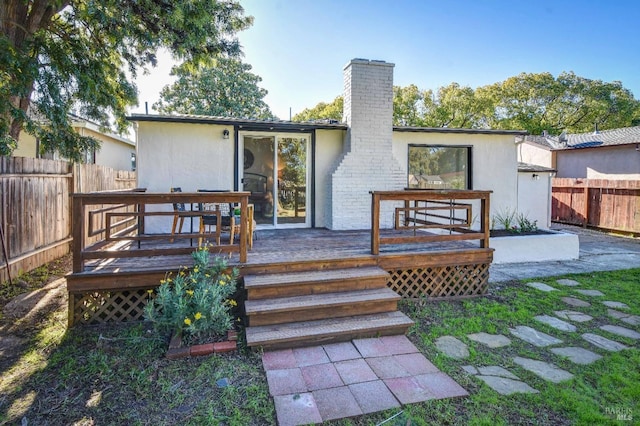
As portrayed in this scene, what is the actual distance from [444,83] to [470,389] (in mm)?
23559

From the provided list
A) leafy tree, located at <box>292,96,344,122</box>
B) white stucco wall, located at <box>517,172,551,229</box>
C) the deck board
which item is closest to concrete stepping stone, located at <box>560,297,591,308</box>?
the deck board

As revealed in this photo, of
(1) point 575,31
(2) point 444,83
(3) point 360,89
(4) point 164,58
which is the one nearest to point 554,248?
(3) point 360,89

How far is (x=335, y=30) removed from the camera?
10578 mm

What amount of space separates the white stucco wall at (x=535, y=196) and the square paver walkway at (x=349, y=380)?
8.33 m

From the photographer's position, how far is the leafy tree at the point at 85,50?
521cm

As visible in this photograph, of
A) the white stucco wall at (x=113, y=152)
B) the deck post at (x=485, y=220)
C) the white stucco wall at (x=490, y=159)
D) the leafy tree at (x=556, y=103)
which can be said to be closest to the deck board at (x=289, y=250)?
the deck post at (x=485, y=220)

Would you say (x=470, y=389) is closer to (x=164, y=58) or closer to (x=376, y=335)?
(x=376, y=335)

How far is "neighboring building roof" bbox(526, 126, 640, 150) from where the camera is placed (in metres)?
14.3

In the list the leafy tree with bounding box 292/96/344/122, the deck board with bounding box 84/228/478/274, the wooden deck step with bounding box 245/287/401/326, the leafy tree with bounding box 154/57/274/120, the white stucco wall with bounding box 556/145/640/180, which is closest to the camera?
the wooden deck step with bounding box 245/287/401/326

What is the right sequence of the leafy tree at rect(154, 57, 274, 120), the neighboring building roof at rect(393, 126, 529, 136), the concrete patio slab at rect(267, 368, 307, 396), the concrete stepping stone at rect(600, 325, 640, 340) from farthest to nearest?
1. the leafy tree at rect(154, 57, 274, 120)
2. the neighboring building roof at rect(393, 126, 529, 136)
3. the concrete stepping stone at rect(600, 325, 640, 340)
4. the concrete patio slab at rect(267, 368, 307, 396)

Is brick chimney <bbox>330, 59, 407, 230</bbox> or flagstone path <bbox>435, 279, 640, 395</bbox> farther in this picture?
brick chimney <bbox>330, 59, 407, 230</bbox>

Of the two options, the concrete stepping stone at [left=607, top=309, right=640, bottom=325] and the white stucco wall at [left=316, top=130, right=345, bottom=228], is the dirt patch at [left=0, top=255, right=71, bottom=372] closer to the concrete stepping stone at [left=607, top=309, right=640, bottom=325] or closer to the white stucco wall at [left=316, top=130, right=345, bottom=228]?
the white stucco wall at [left=316, top=130, right=345, bottom=228]

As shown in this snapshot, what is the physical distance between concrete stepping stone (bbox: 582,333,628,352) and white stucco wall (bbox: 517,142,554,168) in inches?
599

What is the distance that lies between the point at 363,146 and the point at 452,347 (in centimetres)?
477
